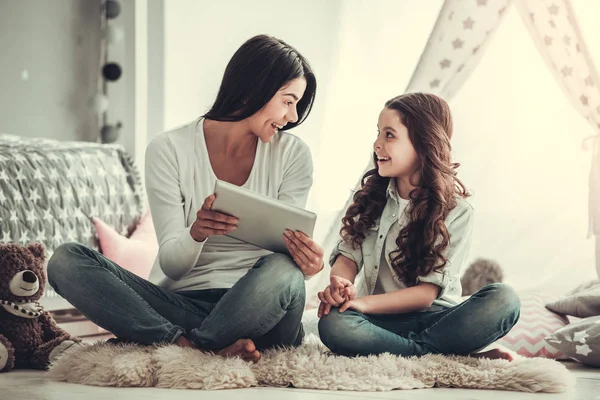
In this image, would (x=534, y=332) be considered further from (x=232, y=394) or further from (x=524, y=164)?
(x=232, y=394)

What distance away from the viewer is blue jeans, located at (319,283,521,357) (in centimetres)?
193

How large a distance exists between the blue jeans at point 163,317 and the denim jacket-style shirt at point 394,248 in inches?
11.9

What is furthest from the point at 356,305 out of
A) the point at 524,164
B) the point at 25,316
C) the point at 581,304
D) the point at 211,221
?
the point at 524,164

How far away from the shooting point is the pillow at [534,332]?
2520 millimetres

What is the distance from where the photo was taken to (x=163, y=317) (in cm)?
193

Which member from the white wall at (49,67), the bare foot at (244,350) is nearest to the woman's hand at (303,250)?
the bare foot at (244,350)

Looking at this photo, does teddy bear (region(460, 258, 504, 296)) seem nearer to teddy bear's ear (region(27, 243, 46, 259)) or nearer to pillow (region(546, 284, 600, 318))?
pillow (region(546, 284, 600, 318))

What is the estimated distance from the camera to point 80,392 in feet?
5.42

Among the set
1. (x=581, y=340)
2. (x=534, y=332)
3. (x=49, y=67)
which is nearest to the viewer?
(x=581, y=340)

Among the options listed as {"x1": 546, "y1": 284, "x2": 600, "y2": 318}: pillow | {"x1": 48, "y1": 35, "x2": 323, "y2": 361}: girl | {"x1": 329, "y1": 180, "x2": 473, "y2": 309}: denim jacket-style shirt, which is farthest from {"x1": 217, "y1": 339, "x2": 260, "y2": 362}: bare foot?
{"x1": 546, "y1": 284, "x2": 600, "y2": 318}: pillow

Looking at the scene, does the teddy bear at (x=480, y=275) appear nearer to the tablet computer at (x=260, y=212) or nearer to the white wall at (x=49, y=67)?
the tablet computer at (x=260, y=212)

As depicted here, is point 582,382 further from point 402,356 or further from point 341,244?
point 341,244

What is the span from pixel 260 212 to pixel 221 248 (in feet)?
A: 0.95

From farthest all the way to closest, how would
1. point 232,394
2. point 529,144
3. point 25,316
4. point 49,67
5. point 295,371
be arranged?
point 49,67 < point 529,144 < point 25,316 < point 295,371 < point 232,394
